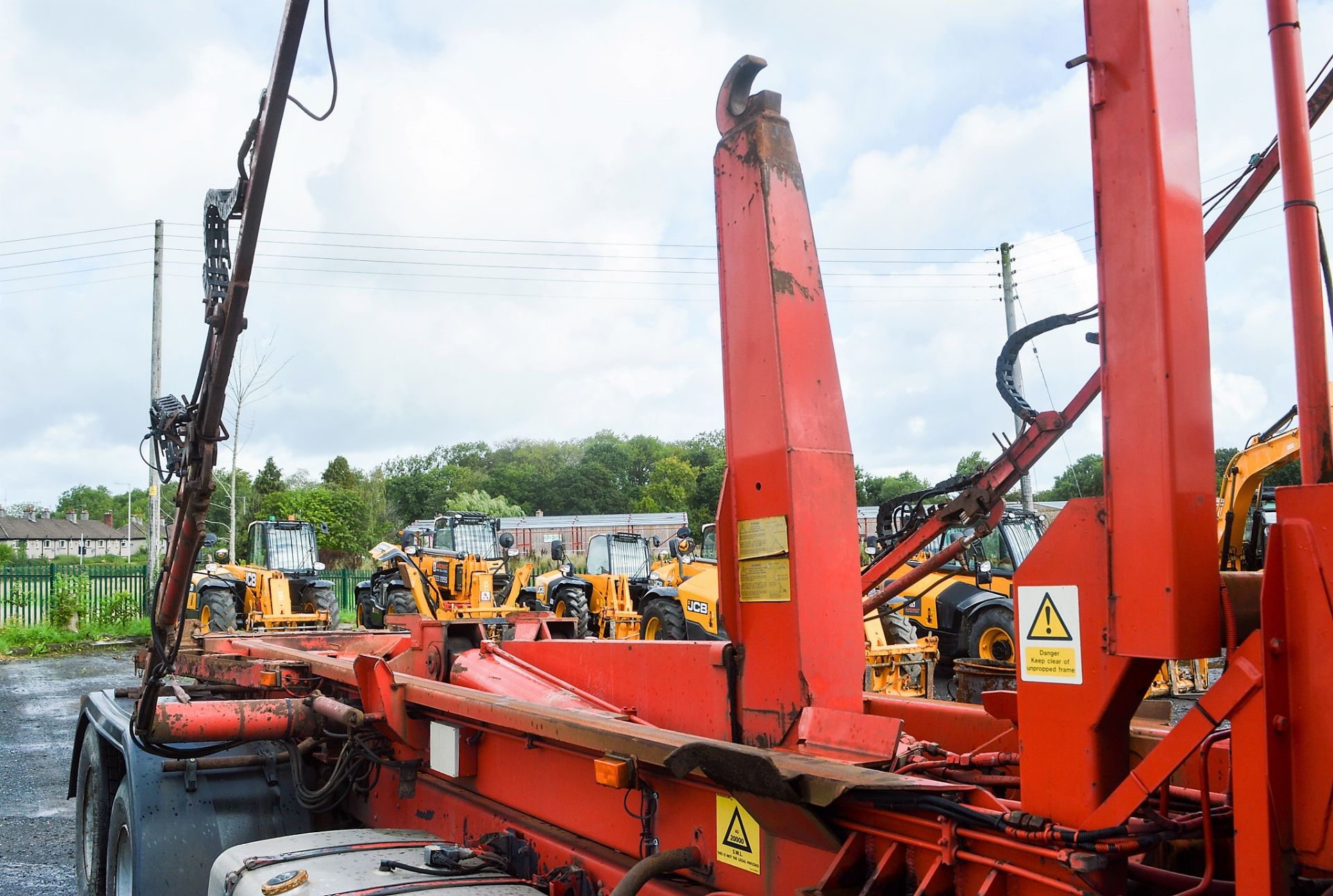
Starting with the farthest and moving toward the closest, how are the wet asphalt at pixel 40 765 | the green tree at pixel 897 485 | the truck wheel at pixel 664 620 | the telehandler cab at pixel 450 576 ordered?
the green tree at pixel 897 485 → the telehandler cab at pixel 450 576 → the truck wheel at pixel 664 620 → the wet asphalt at pixel 40 765

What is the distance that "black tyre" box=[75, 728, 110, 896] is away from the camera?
16.6ft

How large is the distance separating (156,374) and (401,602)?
710 centimetres

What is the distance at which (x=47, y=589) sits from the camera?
70.0 feet

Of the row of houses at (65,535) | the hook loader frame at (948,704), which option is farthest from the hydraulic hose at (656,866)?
the row of houses at (65,535)

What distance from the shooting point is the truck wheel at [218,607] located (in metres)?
15.7

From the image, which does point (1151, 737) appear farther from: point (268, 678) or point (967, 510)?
point (268, 678)

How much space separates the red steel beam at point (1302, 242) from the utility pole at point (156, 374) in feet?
62.4

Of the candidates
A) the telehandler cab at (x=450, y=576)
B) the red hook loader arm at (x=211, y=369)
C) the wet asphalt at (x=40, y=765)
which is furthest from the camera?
the telehandler cab at (x=450, y=576)

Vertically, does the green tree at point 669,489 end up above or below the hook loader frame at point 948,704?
above

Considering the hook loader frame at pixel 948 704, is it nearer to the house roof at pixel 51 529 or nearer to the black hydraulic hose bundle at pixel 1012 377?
the black hydraulic hose bundle at pixel 1012 377

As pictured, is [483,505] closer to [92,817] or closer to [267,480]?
[267,480]

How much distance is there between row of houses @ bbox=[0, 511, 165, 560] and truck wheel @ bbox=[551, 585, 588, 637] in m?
89.0

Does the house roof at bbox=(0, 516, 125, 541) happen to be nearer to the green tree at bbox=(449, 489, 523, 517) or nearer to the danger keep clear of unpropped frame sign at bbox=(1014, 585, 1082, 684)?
the green tree at bbox=(449, 489, 523, 517)

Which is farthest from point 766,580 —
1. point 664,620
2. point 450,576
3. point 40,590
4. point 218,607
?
point 40,590
